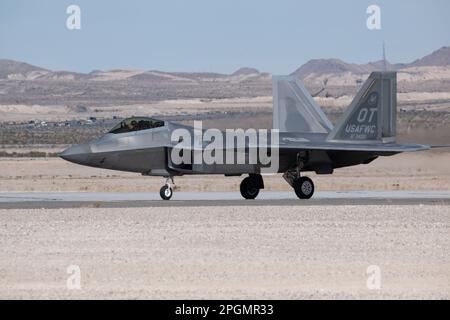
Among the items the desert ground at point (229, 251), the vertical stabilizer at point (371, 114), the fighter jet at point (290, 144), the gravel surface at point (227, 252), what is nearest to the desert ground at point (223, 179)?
the fighter jet at point (290, 144)

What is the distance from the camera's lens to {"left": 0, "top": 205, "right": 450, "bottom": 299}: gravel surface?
44.4 ft

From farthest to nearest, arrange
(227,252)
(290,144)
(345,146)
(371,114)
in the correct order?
1. (371,114)
2. (345,146)
3. (290,144)
4. (227,252)

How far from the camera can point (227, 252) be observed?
1714cm

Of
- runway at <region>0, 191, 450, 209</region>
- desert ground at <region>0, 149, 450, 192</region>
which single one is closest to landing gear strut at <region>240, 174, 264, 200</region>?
runway at <region>0, 191, 450, 209</region>

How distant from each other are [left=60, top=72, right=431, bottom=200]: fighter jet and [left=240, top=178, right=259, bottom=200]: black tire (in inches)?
1.1

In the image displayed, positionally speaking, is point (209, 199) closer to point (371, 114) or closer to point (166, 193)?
point (166, 193)

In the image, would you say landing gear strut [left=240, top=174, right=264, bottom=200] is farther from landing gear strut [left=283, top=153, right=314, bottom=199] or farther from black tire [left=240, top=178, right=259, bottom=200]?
landing gear strut [left=283, top=153, right=314, bottom=199]

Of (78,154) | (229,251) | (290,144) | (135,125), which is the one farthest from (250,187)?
(229,251)

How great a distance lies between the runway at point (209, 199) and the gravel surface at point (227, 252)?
5.60 feet

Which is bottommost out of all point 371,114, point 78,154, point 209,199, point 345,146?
point 209,199

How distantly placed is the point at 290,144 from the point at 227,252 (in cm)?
1273

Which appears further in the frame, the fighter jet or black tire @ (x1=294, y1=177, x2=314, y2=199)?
black tire @ (x1=294, y1=177, x2=314, y2=199)

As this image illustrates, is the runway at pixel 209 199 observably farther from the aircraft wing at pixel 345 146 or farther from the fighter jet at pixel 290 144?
the aircraft wing at pixel 345 146
